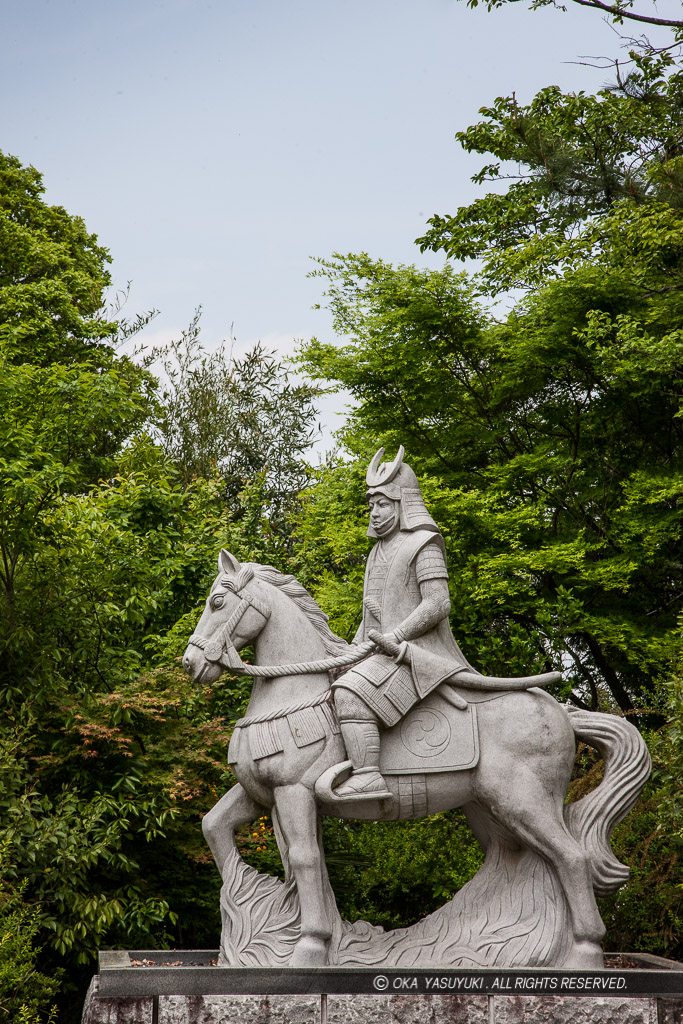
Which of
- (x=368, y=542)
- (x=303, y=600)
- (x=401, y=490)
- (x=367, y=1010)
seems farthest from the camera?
(x=368, y=542)

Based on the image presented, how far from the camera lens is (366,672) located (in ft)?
17.6

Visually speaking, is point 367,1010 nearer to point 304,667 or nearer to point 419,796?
point 419,796

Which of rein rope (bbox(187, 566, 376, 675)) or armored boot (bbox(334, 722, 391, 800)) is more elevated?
rein rope (bbox(187, 566, 376, 675))

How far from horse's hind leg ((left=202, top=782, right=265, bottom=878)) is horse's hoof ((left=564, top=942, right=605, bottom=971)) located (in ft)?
6.08

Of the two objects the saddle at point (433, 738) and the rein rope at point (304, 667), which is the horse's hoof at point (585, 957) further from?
the rein rope at point (304, 667)

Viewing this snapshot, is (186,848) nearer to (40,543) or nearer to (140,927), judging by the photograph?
(140,927)

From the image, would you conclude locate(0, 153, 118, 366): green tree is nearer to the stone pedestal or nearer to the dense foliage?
the dense foliage

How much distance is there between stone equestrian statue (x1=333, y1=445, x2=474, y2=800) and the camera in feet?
17.3

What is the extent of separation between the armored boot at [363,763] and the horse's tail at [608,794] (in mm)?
1123

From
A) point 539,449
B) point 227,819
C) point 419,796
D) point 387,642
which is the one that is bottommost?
point 227,819

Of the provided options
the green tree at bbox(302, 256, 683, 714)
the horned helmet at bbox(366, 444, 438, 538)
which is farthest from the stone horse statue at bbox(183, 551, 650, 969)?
the green tree at bbox(302, 256, 683, 714)

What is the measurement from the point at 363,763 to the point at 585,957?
1.53 meters

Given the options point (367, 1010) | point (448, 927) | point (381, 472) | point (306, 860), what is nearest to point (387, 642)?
point (381, 472)

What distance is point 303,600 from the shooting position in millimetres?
5738
